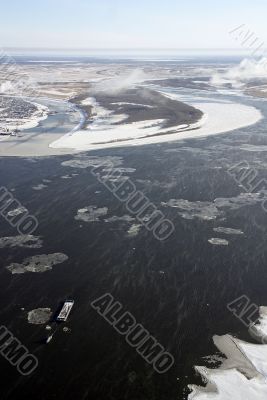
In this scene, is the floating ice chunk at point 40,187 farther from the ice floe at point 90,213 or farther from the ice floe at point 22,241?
the ice floe at point 22,241

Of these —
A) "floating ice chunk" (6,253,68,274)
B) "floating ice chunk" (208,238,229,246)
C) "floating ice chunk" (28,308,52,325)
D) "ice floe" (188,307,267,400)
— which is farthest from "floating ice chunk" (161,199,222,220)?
"floating ice chunk" (28,308,52,325)

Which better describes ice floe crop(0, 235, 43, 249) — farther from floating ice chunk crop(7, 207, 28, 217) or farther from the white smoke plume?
the white smoke plume

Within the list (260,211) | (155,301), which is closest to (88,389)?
(155,301)

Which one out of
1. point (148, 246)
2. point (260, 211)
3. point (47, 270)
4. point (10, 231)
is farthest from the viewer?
point (260, 211)

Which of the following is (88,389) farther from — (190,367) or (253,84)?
(253,84)

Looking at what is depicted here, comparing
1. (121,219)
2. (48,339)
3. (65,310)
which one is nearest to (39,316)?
(65,310)

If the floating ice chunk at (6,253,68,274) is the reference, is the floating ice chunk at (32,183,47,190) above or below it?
above

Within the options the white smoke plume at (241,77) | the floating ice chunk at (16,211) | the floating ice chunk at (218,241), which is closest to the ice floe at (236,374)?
the floating ice chunk at (218,241)

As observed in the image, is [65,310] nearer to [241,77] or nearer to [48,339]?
[48,339]

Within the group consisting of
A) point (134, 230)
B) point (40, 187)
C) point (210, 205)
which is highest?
point (40, 187)
